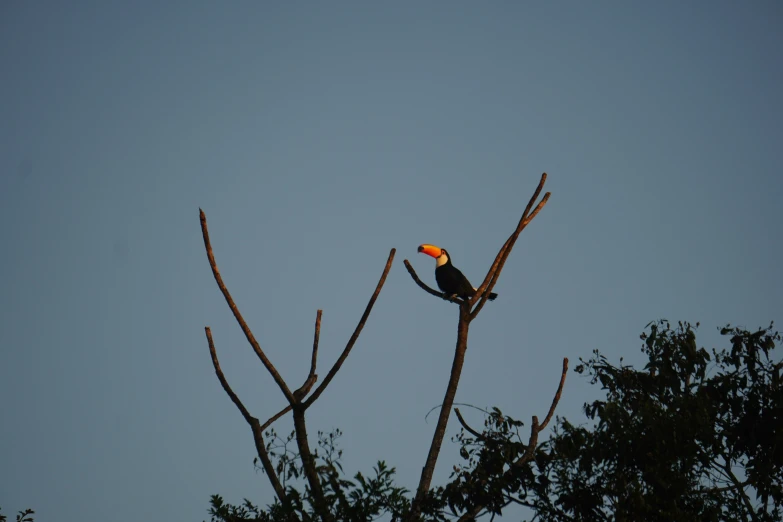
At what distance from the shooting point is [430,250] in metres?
13.4

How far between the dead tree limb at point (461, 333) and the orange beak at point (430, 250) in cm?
655

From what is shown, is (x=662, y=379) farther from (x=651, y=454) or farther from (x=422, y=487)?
(x=422, y=487)

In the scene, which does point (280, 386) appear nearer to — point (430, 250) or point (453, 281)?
point (453, 281)

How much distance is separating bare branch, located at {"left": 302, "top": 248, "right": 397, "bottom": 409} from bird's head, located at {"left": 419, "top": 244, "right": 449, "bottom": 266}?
280 inches

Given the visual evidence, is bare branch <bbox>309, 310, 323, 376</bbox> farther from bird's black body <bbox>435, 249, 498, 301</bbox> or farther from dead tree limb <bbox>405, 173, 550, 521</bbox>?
bird's black body <bbox>435, 249, 498, 301</bbox>

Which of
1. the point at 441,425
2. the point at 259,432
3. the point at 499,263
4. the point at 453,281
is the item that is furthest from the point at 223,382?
the point at 453,281

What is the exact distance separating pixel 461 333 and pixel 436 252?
7.25m

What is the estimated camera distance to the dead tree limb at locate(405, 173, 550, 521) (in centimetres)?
557

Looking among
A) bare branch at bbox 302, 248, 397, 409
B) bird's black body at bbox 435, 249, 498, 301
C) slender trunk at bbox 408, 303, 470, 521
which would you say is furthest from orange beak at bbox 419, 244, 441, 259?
bare branch at bbox 302, 248, 397, 409

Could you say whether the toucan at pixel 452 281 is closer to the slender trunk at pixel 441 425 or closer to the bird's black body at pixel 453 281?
the bird's black body at pixel 453 281

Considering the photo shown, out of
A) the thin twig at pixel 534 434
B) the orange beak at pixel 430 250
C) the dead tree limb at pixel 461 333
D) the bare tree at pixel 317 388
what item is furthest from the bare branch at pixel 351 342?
the orange beak at pixel 430 250

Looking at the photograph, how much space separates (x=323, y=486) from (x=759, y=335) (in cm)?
673

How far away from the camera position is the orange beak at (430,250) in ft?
43.5

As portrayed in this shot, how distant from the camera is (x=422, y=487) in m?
5.63
